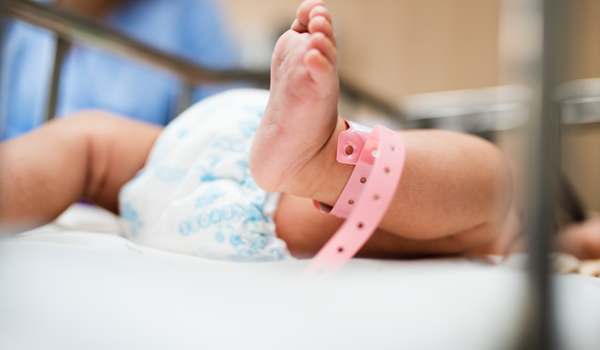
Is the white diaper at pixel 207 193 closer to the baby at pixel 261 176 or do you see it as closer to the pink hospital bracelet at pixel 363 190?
the baby at pixel 261 176

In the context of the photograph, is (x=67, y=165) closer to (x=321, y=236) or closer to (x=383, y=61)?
(x=321, y=236)

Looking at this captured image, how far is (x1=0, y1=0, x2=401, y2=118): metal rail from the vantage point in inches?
25.6

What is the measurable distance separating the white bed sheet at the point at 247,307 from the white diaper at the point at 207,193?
80 mm

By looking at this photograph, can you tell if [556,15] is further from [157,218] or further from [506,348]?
[157,218]

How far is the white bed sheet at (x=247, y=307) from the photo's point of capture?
0.27 meters

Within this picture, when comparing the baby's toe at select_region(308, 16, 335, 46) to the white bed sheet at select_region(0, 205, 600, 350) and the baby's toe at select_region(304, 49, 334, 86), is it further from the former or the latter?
the white bed sheet at select_region(0, 205, 600, 350)

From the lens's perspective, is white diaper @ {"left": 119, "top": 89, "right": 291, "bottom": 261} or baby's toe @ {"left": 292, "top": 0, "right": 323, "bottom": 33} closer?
baby's toe @ {"left": 292, "top": 0, "right": 323, "bottom": 33}

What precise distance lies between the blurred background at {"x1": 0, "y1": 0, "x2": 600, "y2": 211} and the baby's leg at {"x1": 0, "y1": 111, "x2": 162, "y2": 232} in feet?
0.24

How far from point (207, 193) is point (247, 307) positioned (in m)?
0.24

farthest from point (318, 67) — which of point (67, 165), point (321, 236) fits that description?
point (67, 165)

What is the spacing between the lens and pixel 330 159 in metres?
0.40

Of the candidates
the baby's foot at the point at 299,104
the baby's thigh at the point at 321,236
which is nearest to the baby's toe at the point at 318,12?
the baby's foot at the point at 299,104

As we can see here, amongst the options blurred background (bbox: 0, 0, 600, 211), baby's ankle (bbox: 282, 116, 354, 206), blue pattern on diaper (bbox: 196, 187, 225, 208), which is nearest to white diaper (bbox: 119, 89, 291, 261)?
blue pattern on diaper (bbox: 196, 187, 225, 208)

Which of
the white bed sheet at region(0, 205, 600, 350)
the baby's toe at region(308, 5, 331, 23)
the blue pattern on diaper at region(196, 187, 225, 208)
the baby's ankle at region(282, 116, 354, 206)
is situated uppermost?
the baby's toe at region(308, 5, 331, 23)
